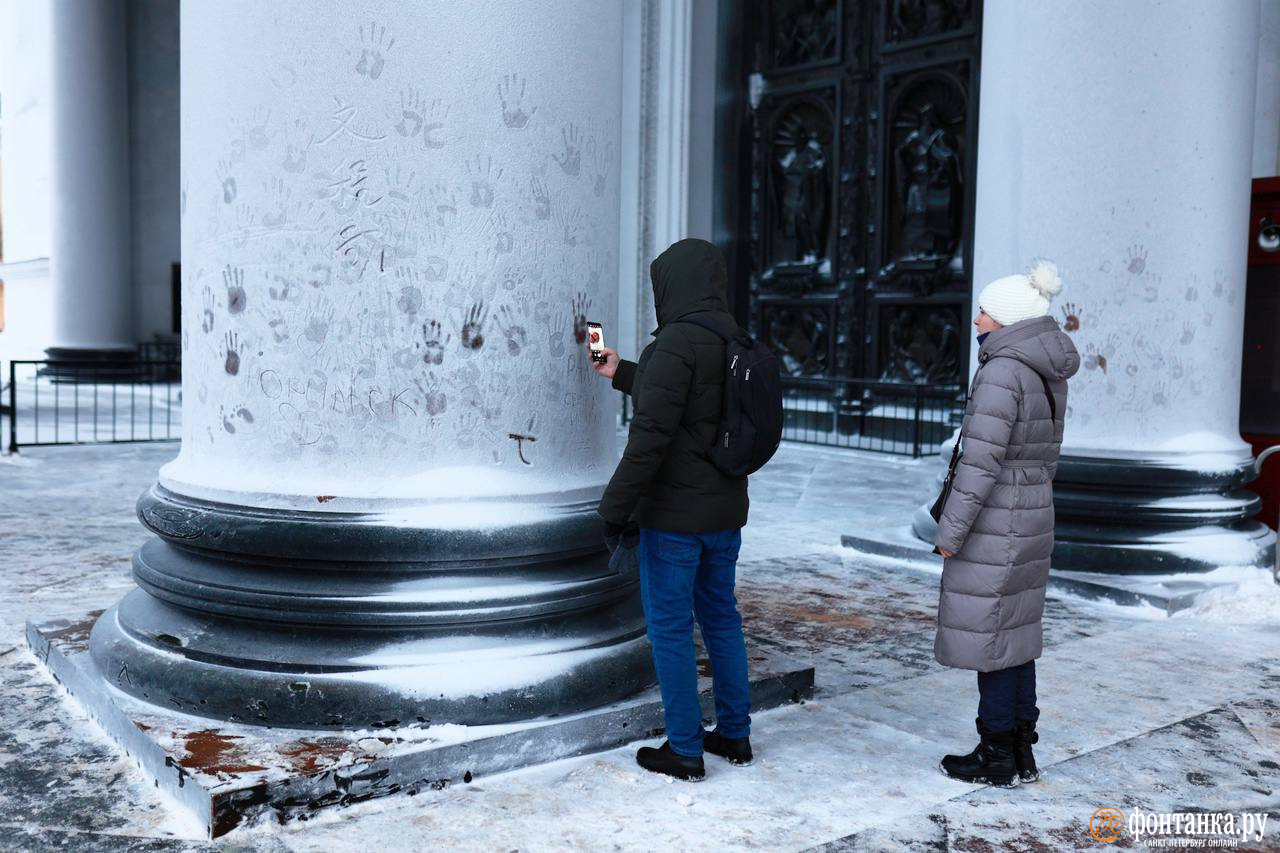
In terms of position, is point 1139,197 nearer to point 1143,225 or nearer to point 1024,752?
point 1143,225

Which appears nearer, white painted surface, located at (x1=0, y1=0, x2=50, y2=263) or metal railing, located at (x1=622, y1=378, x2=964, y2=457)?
metal railing, located at (x1=622, y1=378, x2=964, y2=457)

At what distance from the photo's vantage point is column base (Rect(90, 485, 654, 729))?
4.29m

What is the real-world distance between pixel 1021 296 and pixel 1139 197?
4.10 meters

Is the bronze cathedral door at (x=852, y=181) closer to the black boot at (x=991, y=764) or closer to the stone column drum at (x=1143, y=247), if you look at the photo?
the stone column drum at (x=1143, y=247)

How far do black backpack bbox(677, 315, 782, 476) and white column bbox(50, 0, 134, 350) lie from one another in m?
23.4

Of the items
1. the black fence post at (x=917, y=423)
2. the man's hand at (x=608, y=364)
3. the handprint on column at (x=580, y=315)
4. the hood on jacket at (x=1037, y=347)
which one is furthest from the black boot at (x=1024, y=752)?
the black fence post at (x=917, y=423)

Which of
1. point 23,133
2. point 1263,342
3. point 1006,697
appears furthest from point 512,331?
point 23,133

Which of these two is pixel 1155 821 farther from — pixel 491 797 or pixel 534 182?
pixel 534 182

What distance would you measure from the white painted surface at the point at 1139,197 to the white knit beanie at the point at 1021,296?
3.98 meters

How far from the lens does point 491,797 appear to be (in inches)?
159

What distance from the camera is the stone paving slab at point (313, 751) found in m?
3.78

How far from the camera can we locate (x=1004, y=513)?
419 cm

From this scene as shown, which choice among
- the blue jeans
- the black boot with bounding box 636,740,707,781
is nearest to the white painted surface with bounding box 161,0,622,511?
the blue jeans
